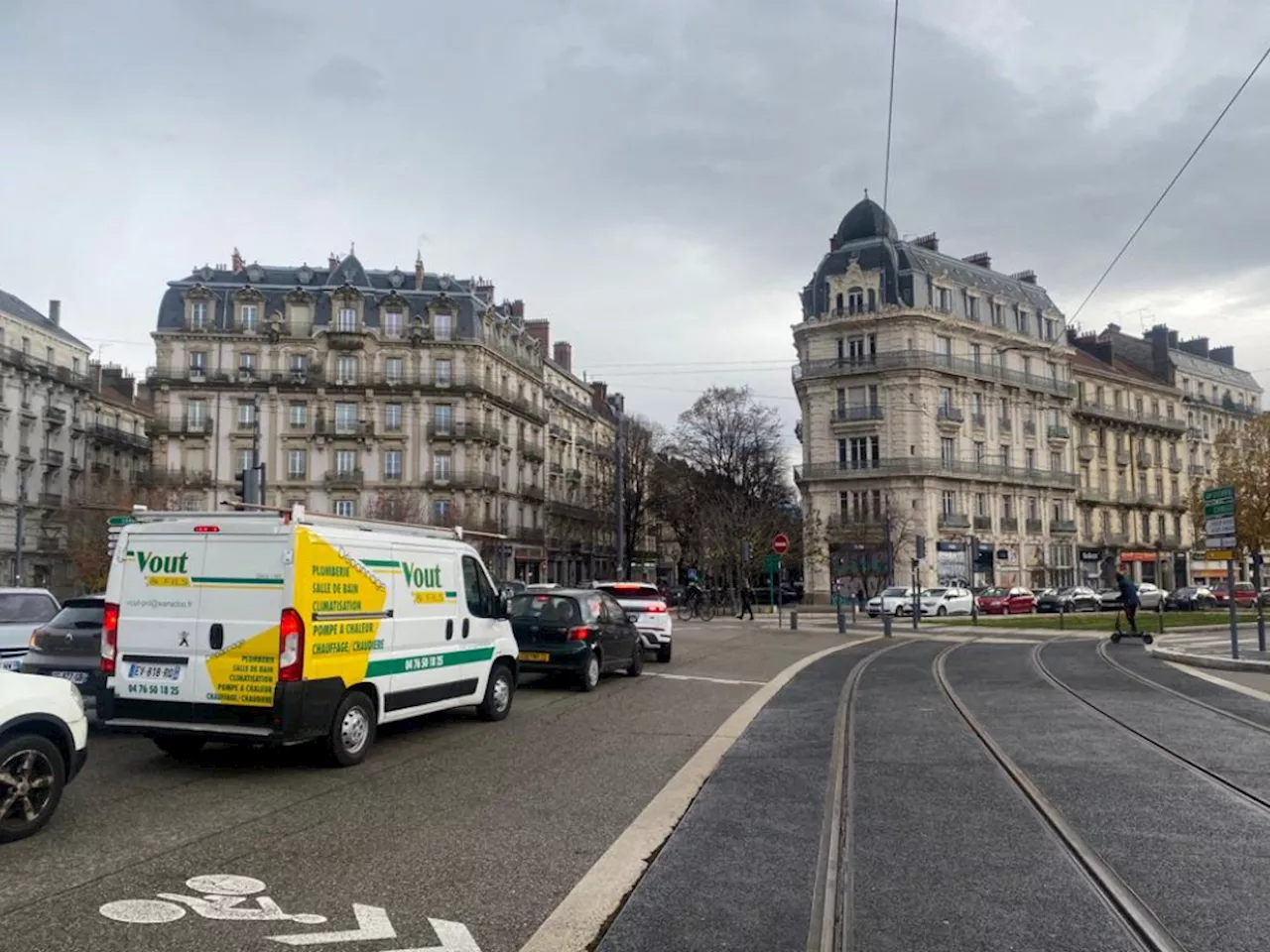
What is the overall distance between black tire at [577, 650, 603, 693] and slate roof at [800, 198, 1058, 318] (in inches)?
2026

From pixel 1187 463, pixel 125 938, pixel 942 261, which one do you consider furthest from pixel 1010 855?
pixel 1187 463

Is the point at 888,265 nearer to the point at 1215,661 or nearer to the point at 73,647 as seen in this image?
the point at 1215,661

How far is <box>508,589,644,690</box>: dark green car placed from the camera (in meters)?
14.4

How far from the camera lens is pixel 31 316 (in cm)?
6141

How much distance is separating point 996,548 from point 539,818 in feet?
199

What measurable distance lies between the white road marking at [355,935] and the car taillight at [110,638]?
4799 mm

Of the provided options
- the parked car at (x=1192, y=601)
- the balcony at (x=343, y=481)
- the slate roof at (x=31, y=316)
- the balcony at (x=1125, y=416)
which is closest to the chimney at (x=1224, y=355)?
the balcony at (x=1125, y=416)

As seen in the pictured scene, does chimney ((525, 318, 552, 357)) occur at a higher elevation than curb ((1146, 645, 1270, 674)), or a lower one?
higher

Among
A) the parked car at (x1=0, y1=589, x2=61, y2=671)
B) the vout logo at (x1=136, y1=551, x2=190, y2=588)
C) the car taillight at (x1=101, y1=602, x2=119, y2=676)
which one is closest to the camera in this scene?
the vout logo at (x1=136, y1=551, x2=190, y2=588)

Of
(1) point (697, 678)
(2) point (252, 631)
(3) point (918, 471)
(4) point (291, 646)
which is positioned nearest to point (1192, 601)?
(3) point (918, 471)

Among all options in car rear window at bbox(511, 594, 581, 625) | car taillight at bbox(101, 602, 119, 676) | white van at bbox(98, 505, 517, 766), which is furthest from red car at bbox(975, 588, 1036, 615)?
car taillight at bbox(101, 602, 119, 676)

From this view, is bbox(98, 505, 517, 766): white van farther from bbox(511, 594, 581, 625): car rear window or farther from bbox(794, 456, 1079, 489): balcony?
bbox(794, 456, 1079, 489): balcony

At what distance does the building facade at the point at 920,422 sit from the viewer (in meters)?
60.8

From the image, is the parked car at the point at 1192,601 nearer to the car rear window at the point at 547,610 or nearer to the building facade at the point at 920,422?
the building facade at the point at 920,422
